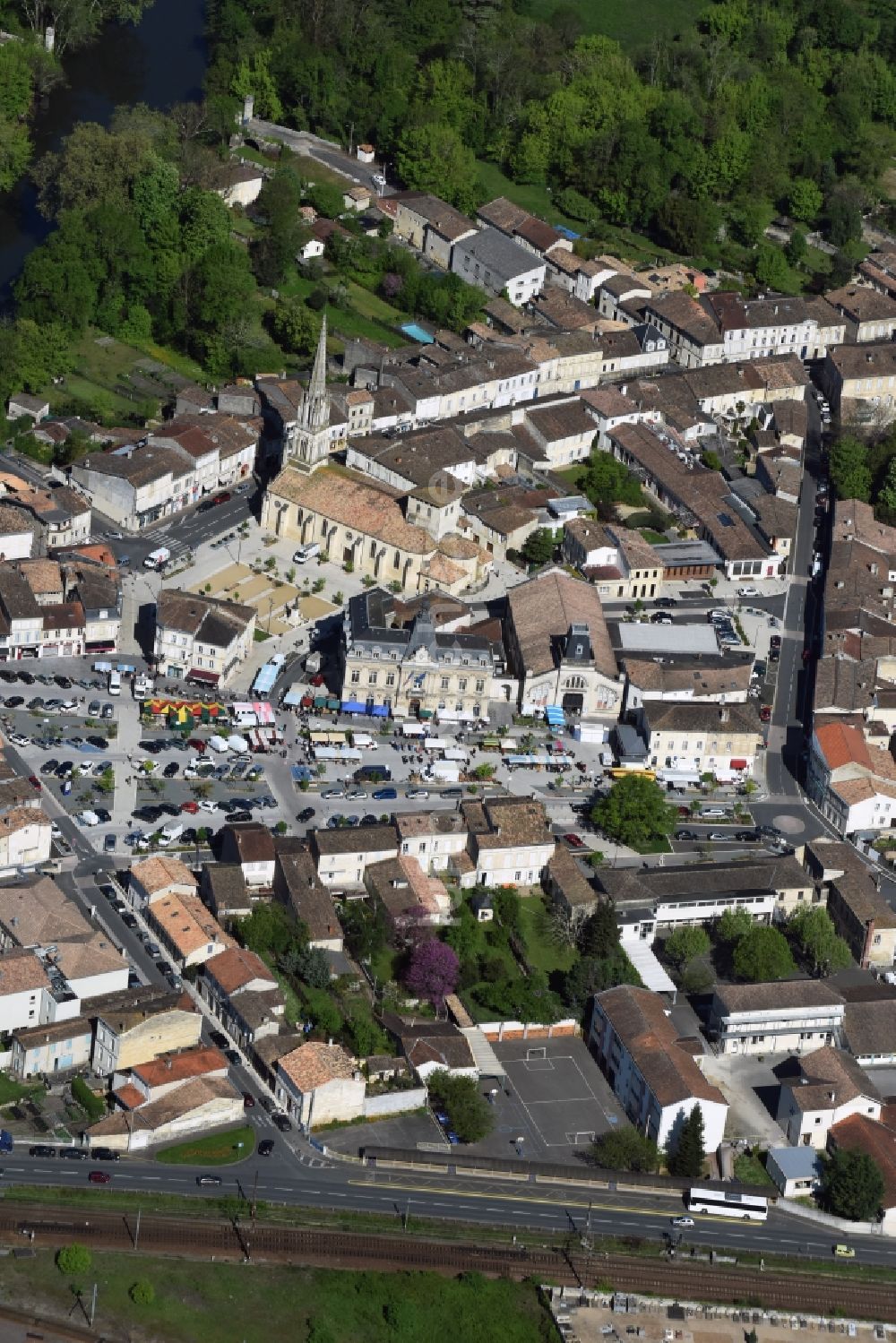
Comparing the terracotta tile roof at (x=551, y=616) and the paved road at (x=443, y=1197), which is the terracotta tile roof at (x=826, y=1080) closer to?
the paved road at (x=443, y=1197)

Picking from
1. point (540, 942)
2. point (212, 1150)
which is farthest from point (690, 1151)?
point (212, 1150)

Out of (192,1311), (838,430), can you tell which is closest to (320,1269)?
(192,1311)

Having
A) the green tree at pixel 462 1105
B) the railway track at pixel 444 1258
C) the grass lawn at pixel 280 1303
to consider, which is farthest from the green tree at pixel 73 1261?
the green tree at pixel 462 1105

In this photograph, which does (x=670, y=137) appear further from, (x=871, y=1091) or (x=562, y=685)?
(x=871, y=1091)

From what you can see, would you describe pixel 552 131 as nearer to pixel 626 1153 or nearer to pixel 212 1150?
pixel 626 1153

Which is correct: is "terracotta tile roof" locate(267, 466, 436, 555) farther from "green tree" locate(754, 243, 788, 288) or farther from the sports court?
"green tree" locate(754, 243, 788, 288)

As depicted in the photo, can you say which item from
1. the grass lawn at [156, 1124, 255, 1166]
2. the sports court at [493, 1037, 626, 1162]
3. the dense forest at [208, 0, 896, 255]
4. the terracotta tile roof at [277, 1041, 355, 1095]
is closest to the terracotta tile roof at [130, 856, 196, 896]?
the terracotta tile roof at [277, 1041, 355, 1095]
